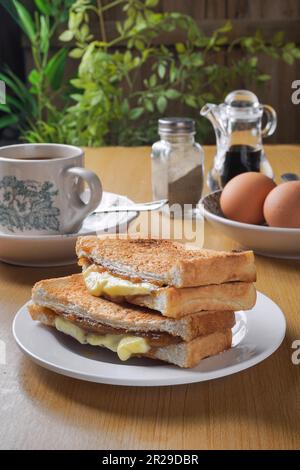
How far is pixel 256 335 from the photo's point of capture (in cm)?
84

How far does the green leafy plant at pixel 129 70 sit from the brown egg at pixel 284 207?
1.99 m

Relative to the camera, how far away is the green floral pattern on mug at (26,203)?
119 centimetres

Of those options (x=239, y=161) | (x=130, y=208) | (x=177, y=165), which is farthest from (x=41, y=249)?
(x=239, y=161)

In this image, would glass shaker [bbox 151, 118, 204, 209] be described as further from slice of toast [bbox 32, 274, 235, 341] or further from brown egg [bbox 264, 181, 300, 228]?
slice of toast [bbox 32, 274, 235, 341]

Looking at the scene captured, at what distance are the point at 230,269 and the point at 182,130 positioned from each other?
0.70 metres

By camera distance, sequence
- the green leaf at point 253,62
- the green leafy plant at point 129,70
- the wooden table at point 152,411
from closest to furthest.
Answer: the wooden table at point 152,411, the green leafy plant at point 129,70, the green leaf at point 253,62

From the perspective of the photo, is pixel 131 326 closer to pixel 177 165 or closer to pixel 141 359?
pixel 141 359

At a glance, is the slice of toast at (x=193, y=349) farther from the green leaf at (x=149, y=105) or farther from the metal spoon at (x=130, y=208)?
the green leaf at (x=149, y=105)

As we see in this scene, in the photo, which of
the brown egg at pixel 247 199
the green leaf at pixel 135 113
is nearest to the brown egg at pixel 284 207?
the brown egg at pixel 247 199

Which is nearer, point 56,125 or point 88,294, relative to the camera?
point 88,294

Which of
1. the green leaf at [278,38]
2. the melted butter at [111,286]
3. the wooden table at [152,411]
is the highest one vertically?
the melted butter at [111,286]

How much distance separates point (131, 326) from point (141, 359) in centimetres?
4
